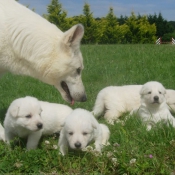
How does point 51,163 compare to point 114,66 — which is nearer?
point 51,163

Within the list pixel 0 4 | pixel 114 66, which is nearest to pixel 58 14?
pixel 114 66

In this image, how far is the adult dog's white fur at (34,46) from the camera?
17.1ft

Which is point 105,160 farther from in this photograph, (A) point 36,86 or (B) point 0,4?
(A) point 36,86

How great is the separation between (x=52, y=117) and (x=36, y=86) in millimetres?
2998

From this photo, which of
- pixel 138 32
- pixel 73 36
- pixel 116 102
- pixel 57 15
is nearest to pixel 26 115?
pixel 73 36

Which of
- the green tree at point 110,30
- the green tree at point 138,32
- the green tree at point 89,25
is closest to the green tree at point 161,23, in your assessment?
the green tree at point 138,32

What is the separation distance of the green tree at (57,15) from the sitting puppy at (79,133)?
103 feet

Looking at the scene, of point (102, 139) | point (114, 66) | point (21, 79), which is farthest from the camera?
point (114, 66)

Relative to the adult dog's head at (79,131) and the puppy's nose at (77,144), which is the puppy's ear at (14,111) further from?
the puppy's nose at (77,144)

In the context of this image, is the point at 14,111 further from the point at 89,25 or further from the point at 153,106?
the point at 89,25

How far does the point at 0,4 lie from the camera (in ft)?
17.6

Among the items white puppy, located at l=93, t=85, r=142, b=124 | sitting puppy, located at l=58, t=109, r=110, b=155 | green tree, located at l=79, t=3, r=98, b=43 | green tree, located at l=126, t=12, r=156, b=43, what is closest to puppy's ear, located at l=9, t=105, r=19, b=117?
sitting puppy, located at l=58, t=109, r=110, b=155

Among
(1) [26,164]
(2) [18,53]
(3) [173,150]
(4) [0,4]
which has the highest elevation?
(4) [0,4]

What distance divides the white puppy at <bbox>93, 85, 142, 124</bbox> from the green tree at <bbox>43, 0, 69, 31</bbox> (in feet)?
96.9
